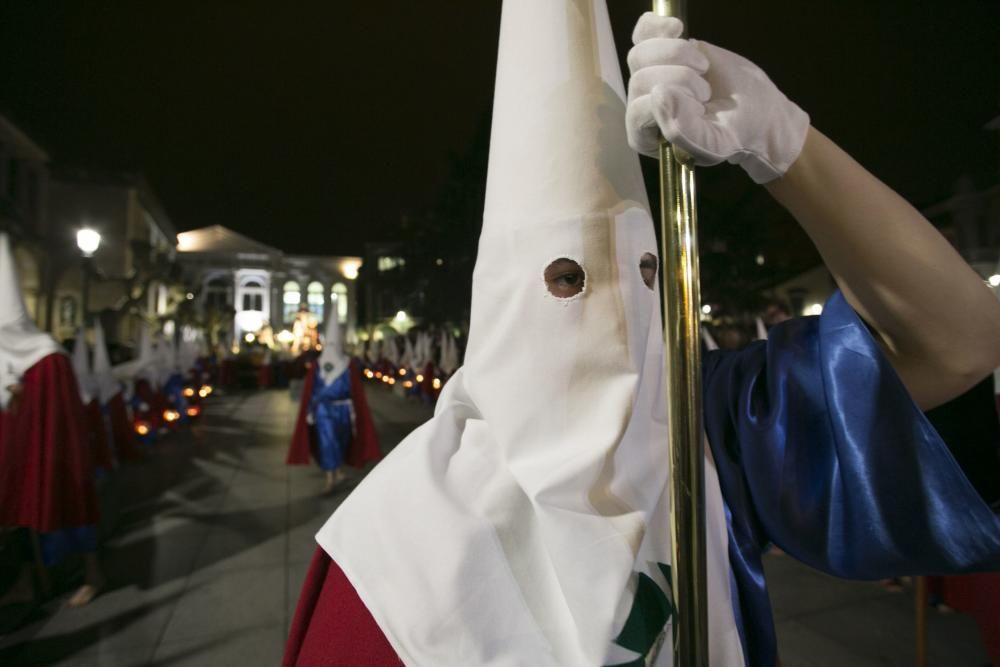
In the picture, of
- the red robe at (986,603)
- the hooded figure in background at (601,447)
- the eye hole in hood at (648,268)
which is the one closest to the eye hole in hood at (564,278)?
the hooded figure in background at (601,447)

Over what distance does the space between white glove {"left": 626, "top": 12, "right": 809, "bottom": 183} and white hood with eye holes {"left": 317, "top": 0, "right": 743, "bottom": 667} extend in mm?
295

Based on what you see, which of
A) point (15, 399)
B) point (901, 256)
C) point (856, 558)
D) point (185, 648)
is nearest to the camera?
point (901, 256)

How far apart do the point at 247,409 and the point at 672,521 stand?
59.1 feet

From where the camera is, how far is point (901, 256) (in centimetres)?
91

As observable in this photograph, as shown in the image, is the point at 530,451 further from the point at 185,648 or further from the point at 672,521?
the point at 185,648

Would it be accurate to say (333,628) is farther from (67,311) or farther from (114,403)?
(67,311)

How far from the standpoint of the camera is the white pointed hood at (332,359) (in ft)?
24.8

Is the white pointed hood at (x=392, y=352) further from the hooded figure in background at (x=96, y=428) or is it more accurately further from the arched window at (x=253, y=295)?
the arched window at (x=253, y=295)

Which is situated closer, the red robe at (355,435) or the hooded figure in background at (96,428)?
the hooded figure in background at (96,428)

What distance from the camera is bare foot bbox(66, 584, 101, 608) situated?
4.20 m

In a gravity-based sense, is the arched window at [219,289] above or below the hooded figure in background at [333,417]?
above

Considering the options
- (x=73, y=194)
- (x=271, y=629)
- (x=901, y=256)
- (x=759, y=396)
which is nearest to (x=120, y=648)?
(x=271, y=629)

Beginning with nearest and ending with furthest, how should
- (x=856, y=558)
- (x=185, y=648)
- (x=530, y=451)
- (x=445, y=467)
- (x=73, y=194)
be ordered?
(x=856, y=558), (x=530, y=451), (x=445, y=467), (x=185, y=648), (x=73, y=194)

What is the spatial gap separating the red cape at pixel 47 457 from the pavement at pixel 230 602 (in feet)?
2.28
